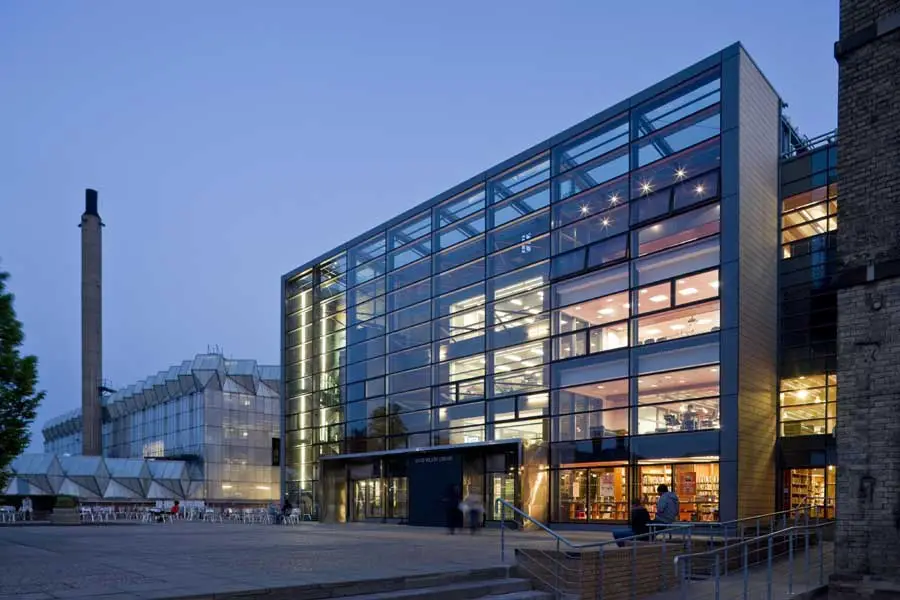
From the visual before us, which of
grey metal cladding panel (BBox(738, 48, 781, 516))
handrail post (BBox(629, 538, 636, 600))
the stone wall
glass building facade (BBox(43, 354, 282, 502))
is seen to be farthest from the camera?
glass building facade (BBox(43, 354, 282, 502))

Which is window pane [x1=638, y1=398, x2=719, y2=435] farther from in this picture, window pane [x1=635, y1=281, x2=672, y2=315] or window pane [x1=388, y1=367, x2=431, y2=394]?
window pane [x1=388, y1=367, x2=431, y2=394]

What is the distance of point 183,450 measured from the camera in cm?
6769

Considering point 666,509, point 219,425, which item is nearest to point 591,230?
point 666,509

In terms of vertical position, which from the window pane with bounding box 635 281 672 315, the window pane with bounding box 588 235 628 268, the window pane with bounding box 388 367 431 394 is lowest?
the window pane with bounding box 388 367 431 394

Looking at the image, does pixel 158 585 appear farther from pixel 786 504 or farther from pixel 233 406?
pixel 233 406

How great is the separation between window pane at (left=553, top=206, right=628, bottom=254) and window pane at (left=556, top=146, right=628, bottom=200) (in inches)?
45.2

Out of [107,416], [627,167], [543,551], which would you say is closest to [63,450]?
[107,416]

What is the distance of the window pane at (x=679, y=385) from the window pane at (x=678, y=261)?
2967 millimetres

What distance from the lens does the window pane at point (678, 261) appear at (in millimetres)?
23641

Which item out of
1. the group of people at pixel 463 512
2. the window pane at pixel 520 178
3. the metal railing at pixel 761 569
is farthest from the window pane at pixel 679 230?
the group of people at pixel 463 512

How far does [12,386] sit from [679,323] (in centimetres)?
1771

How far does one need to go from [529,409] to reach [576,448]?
106 inches

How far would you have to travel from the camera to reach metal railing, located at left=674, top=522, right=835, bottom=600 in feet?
43.2

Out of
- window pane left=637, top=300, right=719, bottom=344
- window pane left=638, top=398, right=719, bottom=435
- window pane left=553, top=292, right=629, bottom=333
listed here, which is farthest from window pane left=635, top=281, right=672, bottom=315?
window pane left=638, top=398, right=719, bottom=435
